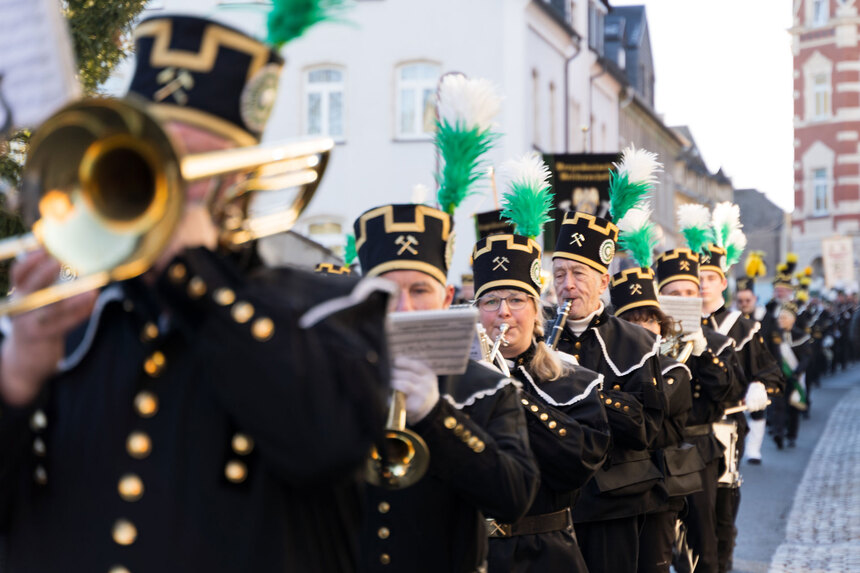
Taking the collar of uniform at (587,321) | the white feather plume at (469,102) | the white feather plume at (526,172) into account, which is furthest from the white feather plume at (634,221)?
the white feather plume at (469,102)

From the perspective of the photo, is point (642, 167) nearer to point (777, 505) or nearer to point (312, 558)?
point (312, 558)

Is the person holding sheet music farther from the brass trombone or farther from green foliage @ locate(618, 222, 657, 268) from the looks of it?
green foliage @ locate(618, 222, 657, 268)

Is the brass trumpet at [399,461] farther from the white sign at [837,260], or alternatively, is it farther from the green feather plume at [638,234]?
the white sign at [837,260]

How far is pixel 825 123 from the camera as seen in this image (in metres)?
63.7

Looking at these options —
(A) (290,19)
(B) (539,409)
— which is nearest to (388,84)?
(B) (539,409)

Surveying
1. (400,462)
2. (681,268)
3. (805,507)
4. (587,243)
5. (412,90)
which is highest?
(412,90)

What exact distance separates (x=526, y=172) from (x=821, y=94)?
61.1 meters

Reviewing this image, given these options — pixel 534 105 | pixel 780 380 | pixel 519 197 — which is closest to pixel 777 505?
pixel 780 380

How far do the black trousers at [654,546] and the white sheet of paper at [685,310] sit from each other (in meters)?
2.03

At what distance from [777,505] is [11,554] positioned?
11.8 meters

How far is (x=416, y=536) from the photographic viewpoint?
3855 millimetres

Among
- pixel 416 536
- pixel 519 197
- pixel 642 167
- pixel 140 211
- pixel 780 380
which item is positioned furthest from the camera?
pixel 780 380

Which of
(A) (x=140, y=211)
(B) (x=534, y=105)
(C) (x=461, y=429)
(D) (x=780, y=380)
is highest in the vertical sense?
(B) (x=534, y=105)

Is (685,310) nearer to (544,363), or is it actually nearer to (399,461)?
(544,363)
